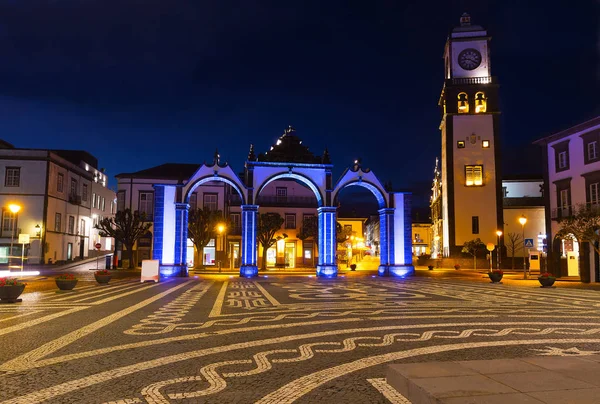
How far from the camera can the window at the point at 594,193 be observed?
101 feet

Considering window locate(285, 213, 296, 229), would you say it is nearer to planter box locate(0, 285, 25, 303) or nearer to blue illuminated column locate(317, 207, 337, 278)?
blue illuminated column locate(317, 207, 337, 278)

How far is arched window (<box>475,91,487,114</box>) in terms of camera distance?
2215 inches

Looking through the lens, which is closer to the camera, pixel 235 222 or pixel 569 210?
pixel 569 210

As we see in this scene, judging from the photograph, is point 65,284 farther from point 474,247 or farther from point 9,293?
point 474,247

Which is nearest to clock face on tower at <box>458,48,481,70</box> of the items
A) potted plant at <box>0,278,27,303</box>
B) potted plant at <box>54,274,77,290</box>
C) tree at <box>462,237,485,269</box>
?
tree at <box>462,237,485,269</box>

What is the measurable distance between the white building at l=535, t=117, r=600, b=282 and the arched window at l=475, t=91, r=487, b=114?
70.1 ft

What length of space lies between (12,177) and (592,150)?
47918mm

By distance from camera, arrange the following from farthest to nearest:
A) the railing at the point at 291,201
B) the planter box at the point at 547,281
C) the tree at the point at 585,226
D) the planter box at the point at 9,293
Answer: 1. the railing at the point at 291,201
2. the tree at the point at 585,226
3. the planter box at the point at 547,281
4. the planter box at the point at 9,293

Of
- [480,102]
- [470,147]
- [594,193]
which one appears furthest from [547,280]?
[480,102]

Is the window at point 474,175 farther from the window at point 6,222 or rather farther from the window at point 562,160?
the window at point 6,222

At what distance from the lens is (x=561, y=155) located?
34.3 meters

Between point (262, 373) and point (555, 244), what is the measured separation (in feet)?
111

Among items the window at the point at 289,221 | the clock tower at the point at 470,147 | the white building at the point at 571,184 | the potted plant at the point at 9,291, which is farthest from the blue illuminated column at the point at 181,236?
the clock tower at the point at 470,147

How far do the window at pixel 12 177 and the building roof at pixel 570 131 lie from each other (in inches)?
1771
